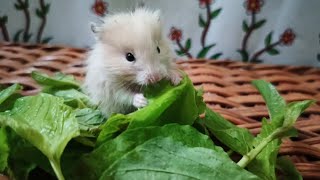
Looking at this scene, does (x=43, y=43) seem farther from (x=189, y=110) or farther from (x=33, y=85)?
(x=189, y=110)

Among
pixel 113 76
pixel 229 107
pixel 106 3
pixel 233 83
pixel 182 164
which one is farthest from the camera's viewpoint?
pixel 106 3

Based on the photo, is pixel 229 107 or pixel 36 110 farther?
pixel 229 107

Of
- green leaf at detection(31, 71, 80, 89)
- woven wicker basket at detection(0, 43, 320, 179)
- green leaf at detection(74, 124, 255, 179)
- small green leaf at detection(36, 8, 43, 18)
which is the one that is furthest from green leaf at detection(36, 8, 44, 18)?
green leaf at detection(74, 124, 255, 179)

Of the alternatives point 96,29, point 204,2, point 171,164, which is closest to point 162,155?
point 171,164

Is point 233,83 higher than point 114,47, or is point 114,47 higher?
point 114,47

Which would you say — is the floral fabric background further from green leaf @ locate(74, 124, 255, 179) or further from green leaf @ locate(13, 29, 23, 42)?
green leaf @ locate(74, 124, 255, 179)

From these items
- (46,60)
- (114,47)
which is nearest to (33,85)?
(46,60)

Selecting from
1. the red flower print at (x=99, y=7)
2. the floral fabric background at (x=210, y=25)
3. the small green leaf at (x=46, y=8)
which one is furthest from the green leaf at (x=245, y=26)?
the small green leaf at (x=46, y=8)
